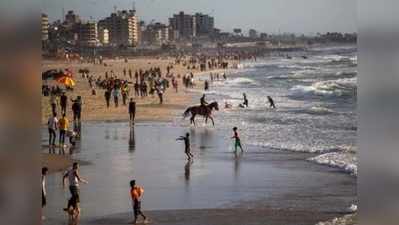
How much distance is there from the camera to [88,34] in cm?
484

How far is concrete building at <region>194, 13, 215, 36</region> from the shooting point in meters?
4.52

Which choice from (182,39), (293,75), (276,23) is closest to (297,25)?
(276,23)

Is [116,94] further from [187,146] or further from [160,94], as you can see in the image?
[187,146]

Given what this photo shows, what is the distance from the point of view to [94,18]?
4715 mm

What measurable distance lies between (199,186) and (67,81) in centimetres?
115

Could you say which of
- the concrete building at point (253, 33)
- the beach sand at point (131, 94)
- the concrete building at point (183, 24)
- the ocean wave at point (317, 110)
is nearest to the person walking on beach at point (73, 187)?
the beach sand at point (131, 94)

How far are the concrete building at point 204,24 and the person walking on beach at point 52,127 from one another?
1.10m

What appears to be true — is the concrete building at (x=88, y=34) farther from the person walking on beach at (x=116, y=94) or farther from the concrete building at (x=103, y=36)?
the person walking on beach at (x=116, y=94)

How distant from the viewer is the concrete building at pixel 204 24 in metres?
4.52

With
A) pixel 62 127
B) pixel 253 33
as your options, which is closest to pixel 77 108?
pixel 62 127

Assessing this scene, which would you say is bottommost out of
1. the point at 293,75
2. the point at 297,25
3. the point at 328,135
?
the point at 328,135
